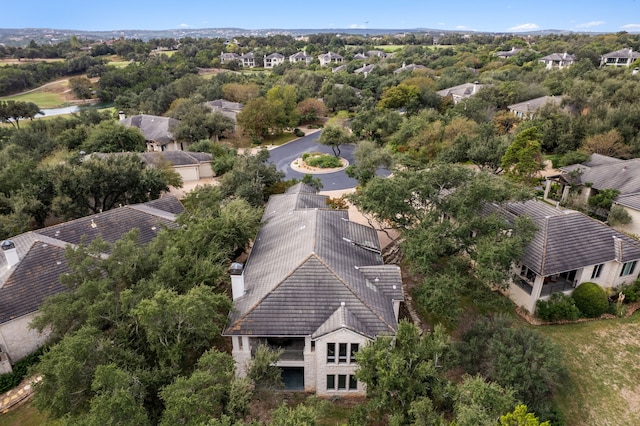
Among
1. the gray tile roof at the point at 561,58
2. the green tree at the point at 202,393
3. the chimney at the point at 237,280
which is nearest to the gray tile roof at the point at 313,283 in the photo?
the chimney at the point at 237,280

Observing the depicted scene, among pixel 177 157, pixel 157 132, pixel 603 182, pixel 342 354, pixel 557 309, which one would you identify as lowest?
pixel 557 309

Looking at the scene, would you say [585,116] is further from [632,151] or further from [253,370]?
[253,370]

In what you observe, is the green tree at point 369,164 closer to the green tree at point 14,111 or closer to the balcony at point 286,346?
the balcony at point 286,346

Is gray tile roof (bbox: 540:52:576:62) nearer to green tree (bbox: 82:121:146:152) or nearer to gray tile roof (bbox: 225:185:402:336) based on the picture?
green tree (bbox: 82:121:146:152)

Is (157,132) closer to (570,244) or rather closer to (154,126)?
(154,126)

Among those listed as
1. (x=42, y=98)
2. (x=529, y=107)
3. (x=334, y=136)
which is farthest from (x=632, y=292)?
(x=42, y=98)

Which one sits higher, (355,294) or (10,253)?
(10,253)

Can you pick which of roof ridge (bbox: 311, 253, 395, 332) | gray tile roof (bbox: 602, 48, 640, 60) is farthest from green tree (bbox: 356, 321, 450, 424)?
gray tile roof (bbox: 602, 48, 640, 60)
